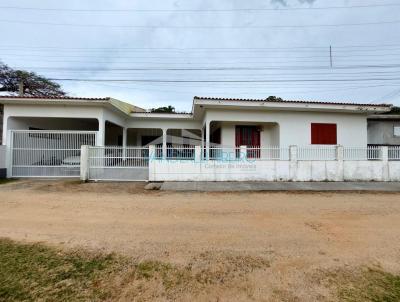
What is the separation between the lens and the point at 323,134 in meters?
12.6

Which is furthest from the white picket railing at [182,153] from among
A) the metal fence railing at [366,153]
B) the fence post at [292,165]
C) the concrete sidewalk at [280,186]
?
the metal fence railing at [366,153]

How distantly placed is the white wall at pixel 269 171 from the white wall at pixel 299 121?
248cm

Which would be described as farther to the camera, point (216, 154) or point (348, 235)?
point (216, 154)

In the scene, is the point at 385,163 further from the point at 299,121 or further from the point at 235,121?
the point at 235,121

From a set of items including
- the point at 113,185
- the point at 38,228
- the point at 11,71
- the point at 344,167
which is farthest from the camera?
the point at 11,71

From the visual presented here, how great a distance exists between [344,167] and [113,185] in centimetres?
948

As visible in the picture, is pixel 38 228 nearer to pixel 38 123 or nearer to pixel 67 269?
pixel 67 269

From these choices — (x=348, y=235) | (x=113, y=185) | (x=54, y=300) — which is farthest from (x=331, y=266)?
(x=113, y=185)

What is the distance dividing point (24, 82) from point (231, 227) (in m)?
23.8

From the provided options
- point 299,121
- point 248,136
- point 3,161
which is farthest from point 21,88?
point 299,121

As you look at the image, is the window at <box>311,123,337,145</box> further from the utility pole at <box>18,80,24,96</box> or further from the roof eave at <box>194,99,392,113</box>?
the utility pole at <box>18,80,24,96</box>

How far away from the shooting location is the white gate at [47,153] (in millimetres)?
10891

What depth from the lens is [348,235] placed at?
419cm

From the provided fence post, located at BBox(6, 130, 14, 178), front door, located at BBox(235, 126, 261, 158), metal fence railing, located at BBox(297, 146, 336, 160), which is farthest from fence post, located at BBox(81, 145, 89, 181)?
metal fence railing, located at BBox(297, 146, 336, 160)
